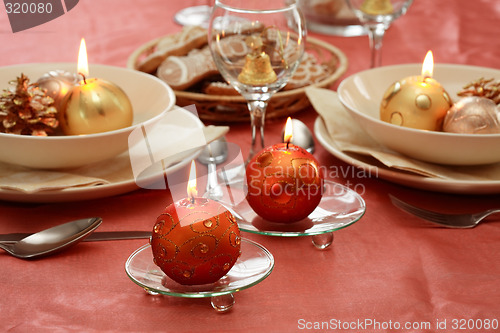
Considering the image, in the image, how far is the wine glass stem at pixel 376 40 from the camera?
0.99 metres

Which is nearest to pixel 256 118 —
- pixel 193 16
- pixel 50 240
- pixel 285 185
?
pixel 285 185

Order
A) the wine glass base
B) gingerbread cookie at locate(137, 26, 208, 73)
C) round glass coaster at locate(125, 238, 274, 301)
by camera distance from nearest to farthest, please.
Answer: round glass coaster at locate(125, 238, 274, 301) < gingerbread cookie at locate(137, 26, 208, 73) < the wine glass base

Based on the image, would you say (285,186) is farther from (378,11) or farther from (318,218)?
(378,11)

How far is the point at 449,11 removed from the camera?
1.44 meters

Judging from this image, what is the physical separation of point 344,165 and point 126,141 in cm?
27

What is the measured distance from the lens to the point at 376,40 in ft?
3.35

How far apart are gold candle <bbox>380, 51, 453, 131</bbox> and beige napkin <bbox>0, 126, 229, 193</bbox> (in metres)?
0.21

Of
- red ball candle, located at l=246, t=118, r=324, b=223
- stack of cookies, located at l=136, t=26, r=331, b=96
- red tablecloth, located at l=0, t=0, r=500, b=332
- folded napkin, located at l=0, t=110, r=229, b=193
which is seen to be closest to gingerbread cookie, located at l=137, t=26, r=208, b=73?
stack of cookies, located at l=136, t=26, r=331, b=96

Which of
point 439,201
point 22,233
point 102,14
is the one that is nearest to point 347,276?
point 439,201

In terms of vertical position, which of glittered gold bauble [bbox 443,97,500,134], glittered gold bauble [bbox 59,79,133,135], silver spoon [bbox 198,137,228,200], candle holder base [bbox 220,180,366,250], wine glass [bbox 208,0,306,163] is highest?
wine glass [bbox 208,0,306,163]

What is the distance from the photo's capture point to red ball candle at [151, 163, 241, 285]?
0.47 metres

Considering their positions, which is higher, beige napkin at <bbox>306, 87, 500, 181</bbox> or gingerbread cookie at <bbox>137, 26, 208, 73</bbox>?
gingerbread cookie at <bbox>137, 26, 208, 73</bbox>

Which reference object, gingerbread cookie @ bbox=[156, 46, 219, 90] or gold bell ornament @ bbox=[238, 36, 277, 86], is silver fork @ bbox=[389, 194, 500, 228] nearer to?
gold bell ornament @ bbox=[238, 36, 277, 86]

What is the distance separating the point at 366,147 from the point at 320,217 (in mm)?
205
